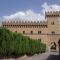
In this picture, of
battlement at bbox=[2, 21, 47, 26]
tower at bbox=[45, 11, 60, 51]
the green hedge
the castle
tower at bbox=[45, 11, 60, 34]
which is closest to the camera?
the green hedge

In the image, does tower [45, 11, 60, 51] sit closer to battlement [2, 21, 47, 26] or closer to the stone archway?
the stone archway

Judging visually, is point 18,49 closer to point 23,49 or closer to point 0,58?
point 23,49

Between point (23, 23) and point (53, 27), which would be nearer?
point (53, 27)

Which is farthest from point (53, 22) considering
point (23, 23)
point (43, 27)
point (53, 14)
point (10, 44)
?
point (10, 44)

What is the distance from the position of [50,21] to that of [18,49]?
39.2 meters

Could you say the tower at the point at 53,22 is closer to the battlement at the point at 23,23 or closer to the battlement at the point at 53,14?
the battlement at the point at 53,14

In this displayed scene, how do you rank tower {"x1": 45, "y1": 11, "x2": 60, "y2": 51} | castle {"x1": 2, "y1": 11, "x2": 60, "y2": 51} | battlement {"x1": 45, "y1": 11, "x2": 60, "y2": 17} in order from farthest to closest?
battlement {"x1": 45, "y1": 11, "x2": 60, "y2": 17}
castle {"x1": 2, "y1": 11, "x2": 60, "y2": 51}
tower {"x1": 45, "y1": 11, "x2": 60, "y2": 51}

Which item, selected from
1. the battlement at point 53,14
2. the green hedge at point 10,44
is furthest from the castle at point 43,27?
the green hedge at point 10,44

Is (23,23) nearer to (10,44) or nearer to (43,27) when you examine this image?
(43,27)

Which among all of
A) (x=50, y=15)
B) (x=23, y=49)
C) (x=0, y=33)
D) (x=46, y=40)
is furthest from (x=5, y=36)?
(x=50, y=15)

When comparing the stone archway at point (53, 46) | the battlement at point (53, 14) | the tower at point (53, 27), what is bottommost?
the stone archway at point (53, 46)

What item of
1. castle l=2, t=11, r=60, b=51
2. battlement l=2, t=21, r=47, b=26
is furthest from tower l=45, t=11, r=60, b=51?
battlement l=2, t=21, r=47, b=26

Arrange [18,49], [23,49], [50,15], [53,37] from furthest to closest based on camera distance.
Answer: [50,15] → [53,37] → [23,49] → [18,49]

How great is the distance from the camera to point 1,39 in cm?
3216
